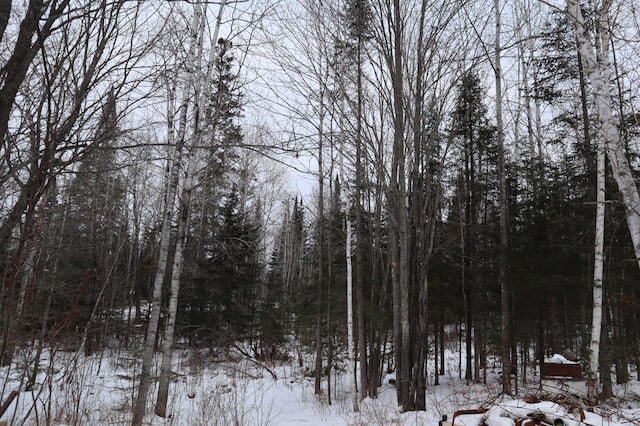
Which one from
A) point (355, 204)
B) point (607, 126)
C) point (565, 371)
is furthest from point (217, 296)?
point (607, 126)

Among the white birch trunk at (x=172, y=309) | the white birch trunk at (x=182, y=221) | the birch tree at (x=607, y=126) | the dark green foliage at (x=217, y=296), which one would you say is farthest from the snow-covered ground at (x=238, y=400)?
the birch tree at (x=607, y=126)

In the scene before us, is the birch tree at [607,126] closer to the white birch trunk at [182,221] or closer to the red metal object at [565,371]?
the red metal object at [565,371]

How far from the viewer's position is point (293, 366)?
1677 centimetres

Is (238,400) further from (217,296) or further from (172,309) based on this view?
(217,296)

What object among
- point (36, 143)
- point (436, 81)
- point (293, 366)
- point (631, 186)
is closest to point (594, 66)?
point (631, 186)

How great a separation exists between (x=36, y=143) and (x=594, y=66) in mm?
7124

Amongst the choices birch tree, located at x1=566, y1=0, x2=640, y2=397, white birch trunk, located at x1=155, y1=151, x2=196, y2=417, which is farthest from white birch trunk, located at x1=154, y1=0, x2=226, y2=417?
birch tree, located at x1=566, y1=0, x2=640, y2=397

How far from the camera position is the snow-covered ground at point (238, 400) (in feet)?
9.50

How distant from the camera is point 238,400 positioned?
858 centimetres

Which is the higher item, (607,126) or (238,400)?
(607,126)

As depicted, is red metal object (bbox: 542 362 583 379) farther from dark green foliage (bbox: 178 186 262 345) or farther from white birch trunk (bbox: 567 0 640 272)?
dark green foliage (bbox: 178 186 262 345)

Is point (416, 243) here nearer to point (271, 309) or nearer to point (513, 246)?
point (513, 246)

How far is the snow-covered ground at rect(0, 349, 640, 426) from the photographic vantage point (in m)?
2.90

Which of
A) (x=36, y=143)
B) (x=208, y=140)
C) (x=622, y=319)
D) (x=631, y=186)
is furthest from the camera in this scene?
(x=622, y=319)
